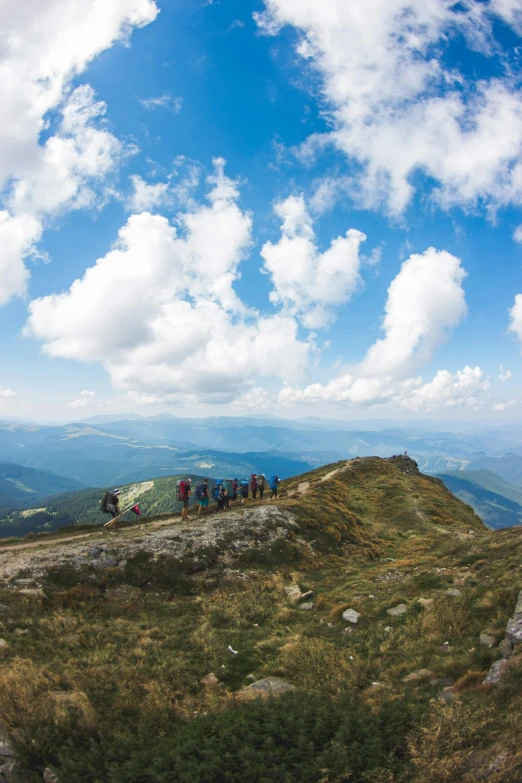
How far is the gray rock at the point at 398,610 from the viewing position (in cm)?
1538

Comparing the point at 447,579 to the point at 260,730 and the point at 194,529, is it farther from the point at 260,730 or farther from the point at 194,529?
the point at 194,529

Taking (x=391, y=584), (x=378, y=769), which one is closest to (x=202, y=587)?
(x=391, y=584)

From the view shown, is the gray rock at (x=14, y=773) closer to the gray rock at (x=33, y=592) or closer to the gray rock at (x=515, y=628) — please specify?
the gray rock at (x=33, y=592)

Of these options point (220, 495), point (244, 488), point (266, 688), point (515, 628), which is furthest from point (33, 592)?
point (244, 488)

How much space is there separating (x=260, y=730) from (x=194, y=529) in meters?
18.2

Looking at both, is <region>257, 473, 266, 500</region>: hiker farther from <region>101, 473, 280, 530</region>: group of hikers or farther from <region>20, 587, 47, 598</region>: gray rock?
<region>20, 587, 47, 598</region>: gray rock

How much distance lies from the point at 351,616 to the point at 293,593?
4775 millimetres

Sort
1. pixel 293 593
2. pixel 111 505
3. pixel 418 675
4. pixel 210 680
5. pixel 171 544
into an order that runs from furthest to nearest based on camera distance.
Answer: pixel 111 505
pixel 171 544
pixel 293 593
pixel 210 680
pixel 418 675

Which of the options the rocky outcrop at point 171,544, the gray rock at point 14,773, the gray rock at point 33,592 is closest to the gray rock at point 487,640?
the gray rock at point 14,773

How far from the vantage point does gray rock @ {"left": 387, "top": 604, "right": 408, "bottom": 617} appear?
15.4 metres

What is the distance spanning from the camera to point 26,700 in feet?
30.4

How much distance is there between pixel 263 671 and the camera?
1252cm

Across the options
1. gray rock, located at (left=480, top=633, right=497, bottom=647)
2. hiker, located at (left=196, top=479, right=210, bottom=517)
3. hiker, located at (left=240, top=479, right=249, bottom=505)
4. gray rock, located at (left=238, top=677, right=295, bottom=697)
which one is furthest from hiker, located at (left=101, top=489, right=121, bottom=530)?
gray rock, located at (left=480, top=633, right=497, bottom=647)

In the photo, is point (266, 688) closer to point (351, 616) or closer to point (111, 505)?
point (351, 616)
